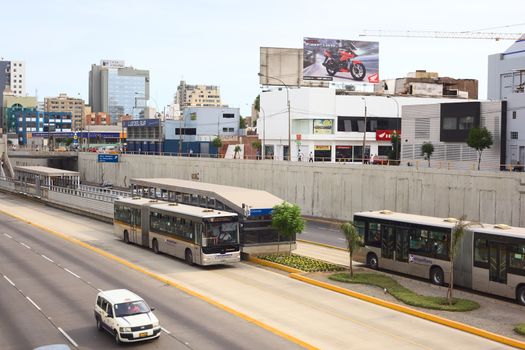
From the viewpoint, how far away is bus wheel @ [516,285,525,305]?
25266mm

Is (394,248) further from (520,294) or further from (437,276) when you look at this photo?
(520,294)

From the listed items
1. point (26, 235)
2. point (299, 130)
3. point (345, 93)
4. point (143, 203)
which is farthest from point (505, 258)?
point (345, 93)

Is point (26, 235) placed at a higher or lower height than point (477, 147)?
lower

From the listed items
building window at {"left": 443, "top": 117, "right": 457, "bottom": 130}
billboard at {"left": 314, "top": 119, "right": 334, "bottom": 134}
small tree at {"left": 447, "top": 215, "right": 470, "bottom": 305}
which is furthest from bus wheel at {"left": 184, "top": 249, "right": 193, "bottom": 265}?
billboard at {"left": 314, "top": 119, "right": 334, "bottom": 134}

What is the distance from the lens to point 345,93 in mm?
106812

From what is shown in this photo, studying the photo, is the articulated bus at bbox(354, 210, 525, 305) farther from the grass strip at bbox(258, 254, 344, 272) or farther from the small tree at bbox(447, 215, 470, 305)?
the grass strip at bbox(258, 254, 344, 272)

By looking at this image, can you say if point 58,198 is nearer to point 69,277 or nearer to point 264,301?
point 69,277

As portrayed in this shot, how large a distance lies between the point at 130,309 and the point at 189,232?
13715 millimetres

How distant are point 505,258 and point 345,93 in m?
82.5

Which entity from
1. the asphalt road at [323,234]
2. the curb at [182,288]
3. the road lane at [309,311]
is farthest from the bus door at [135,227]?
the asphalt road at [323,234]

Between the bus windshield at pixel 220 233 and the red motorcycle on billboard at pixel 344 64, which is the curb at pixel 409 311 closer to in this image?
the bus windshield at pixel 220 233

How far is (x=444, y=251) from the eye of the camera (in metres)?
28.6

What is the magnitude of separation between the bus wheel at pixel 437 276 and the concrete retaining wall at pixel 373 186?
1254cm

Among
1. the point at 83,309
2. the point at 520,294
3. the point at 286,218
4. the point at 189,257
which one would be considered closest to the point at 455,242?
the point at 520,294
